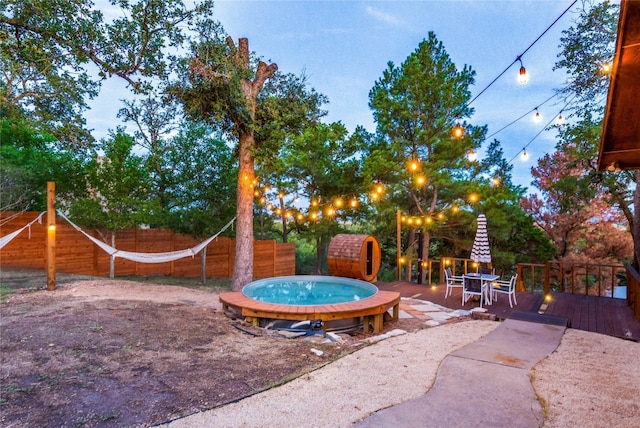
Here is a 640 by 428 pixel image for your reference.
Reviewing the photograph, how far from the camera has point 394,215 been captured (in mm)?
10734

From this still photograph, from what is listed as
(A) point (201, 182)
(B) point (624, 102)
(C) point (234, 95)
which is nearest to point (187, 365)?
(B) point (624, 102)

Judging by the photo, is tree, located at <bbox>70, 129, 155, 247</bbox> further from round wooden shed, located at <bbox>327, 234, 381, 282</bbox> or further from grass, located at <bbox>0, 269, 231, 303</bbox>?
round wooden shed, located at <bbox>327, 234, 381, 282</bbox>

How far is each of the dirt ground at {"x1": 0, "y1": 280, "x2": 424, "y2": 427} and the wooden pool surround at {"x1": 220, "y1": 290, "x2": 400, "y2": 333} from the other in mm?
259

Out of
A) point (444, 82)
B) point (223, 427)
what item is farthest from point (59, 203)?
point (444, 82)

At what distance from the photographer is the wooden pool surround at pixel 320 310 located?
447 centimetres

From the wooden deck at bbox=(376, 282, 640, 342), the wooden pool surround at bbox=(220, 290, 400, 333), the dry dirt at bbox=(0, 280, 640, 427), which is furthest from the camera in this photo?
the wooden deck at bbox=(376, 282, 640, 342)

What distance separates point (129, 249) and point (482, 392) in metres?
9.46

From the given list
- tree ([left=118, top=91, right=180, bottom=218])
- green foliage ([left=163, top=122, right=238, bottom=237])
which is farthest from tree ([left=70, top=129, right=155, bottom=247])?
tree ([left=118, top=91, right=180, bottom=218])

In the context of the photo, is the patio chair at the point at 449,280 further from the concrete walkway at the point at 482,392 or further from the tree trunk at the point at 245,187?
the tree trunk at the point at 245,187

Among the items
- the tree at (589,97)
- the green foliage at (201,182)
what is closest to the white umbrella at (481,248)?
the tree at (589,97)

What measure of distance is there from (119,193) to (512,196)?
10.6m

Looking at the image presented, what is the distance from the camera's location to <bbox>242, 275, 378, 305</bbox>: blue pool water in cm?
691

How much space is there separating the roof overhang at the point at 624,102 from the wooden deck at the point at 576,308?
2431 millimetres

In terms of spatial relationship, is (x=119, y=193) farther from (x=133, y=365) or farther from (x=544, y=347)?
(x=544, y=347)
